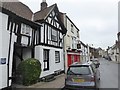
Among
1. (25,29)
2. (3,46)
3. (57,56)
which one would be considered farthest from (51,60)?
(3,46)

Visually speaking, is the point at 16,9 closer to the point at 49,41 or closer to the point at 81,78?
the point at 49,41

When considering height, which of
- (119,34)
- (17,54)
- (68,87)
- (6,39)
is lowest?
(68,87)

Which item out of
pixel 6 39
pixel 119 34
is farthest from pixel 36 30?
pixel 119 34

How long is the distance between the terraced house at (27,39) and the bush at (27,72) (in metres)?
0.50

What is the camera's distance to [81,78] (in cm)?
888

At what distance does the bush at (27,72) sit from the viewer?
11336mm

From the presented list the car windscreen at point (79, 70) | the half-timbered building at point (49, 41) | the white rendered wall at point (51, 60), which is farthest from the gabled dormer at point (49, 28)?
the car windscreen at point (79, 70)

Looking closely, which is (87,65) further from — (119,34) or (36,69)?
(119,34)

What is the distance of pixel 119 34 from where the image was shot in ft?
200

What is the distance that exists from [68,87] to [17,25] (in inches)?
208

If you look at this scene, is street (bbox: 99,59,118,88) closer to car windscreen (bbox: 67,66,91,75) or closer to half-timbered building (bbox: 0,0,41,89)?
car windscreen (bbox: 67,66,91,75)

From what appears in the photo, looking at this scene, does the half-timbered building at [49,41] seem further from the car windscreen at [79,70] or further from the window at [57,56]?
the car windscreen at [79,70]

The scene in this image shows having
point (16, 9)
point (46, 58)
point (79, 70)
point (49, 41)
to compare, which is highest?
point (16, 9)

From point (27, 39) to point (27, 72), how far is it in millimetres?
2917
